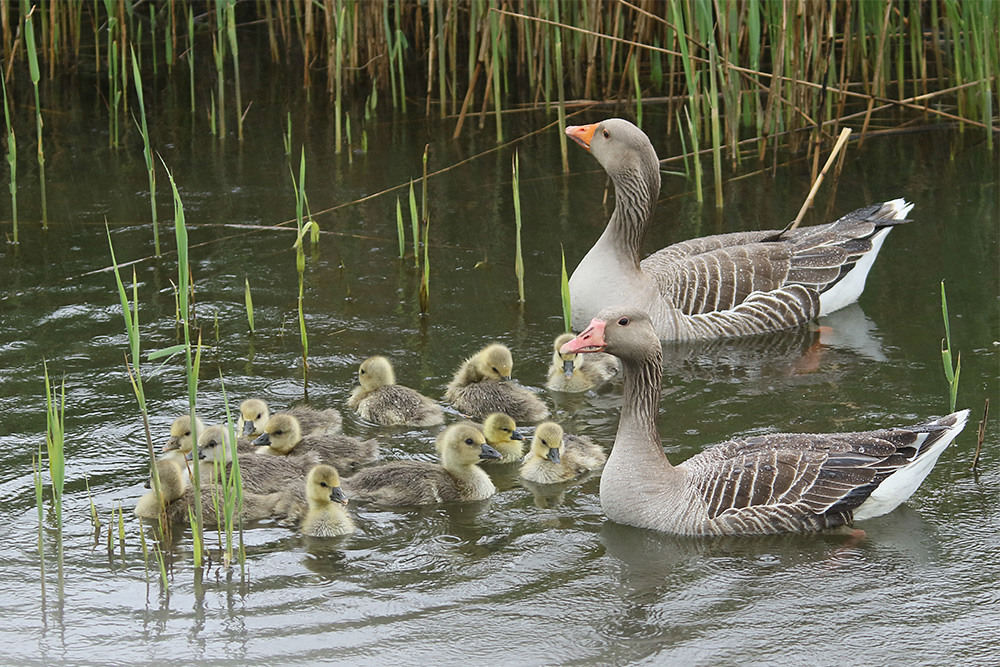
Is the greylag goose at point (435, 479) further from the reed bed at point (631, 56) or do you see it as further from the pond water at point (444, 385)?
the reed bed at point (631, 56)

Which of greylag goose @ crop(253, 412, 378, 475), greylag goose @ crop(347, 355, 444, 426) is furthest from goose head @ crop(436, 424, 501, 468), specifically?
greylag goose @ crop(347, 355, 444, 426)

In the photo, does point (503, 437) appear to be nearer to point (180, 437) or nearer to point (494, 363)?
point (494, 363)

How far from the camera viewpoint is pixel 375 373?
793cm

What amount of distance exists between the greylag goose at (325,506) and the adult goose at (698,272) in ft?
11.4

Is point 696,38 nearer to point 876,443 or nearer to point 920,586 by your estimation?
A: point 876,443

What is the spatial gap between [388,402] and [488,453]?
1.04 m

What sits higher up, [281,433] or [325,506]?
[281,433]

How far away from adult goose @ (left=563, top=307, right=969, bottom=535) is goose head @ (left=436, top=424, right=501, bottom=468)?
0.67 meters

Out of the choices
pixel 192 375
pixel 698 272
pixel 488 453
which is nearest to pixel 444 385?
pixel 488 453

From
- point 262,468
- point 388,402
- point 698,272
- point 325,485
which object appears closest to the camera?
point 325,485

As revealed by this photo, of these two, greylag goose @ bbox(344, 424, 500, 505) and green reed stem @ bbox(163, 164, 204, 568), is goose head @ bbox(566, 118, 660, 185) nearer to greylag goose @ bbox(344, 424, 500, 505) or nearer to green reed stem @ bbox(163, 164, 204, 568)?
greylag goose @ bbox(344, 424, 500, 505)

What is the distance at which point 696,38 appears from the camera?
11961 millimetres

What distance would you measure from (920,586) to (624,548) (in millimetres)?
1405

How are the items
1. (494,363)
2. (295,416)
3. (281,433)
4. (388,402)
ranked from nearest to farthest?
(281,433)
(295,416)
(388,402)
(494,363)
